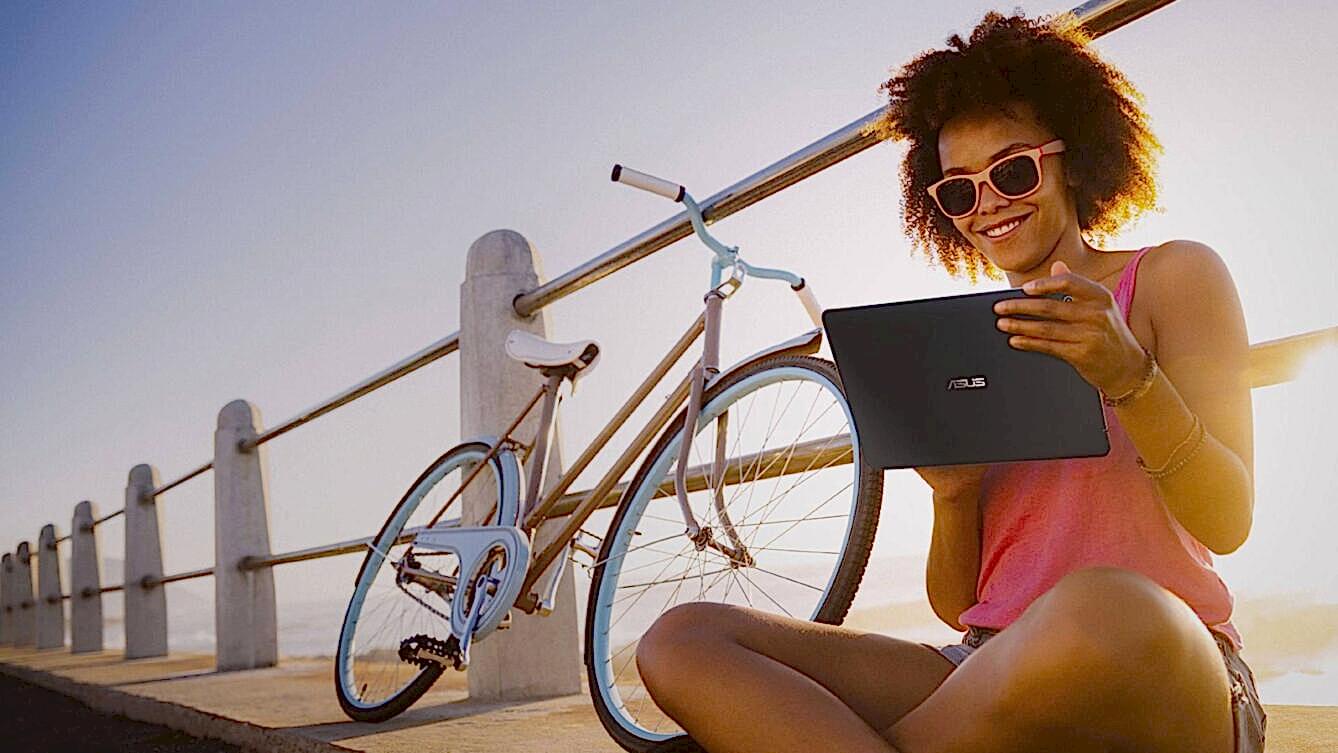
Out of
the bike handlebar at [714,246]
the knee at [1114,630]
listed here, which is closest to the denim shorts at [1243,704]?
the knee at [1114,630]

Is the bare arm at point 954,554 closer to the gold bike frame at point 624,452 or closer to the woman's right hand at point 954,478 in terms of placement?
the woman's right hand at point 954,478

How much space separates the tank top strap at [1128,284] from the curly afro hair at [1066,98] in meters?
0.18

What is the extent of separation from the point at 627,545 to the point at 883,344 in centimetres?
100

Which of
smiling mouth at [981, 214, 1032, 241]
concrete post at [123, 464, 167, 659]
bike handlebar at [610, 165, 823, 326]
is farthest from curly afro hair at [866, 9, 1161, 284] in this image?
concrete post at [123, 464, 167, 659]

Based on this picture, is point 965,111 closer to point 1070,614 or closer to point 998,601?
point 998,601

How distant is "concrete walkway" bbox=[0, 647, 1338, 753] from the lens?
1.70 meters

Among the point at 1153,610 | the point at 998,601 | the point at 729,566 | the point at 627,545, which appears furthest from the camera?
the point at 627,545

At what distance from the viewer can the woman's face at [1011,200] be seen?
4.09 ft

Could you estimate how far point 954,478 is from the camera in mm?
1149

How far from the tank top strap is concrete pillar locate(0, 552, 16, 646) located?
1118cm

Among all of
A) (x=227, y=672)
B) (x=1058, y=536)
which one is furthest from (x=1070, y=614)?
(x=227, y=672)

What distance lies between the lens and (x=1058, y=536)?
3.67ft

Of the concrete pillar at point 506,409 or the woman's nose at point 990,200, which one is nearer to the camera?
the woman's nose at point 990,200

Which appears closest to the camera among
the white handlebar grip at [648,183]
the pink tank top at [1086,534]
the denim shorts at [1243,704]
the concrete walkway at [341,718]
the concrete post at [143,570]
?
the denim shorts at [1243,704]
